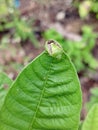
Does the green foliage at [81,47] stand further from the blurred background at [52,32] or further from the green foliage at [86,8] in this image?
the green foliage at [86,8]

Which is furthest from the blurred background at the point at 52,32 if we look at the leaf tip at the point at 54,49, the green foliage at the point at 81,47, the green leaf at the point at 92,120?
the leaf tip at the point at 54,49

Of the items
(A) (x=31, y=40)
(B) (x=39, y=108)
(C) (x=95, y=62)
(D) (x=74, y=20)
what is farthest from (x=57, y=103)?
(D) (x=74, y=20)

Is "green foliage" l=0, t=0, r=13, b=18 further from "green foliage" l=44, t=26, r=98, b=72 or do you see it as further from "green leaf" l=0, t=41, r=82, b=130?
"green leaf" l=0, t=41, r=82, b=130

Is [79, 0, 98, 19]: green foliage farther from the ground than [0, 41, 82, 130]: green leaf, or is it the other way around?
[79, 0, 98, 19]: green foliage

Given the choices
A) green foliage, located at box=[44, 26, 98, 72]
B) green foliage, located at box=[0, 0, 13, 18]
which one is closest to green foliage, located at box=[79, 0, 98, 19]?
green foliage, located at box=[44, 26, 98, 72]

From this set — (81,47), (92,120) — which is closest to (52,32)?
(81,47)

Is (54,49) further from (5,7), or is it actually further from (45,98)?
(5,7)

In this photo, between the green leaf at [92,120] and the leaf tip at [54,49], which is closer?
the leaf tip at [54,49]
